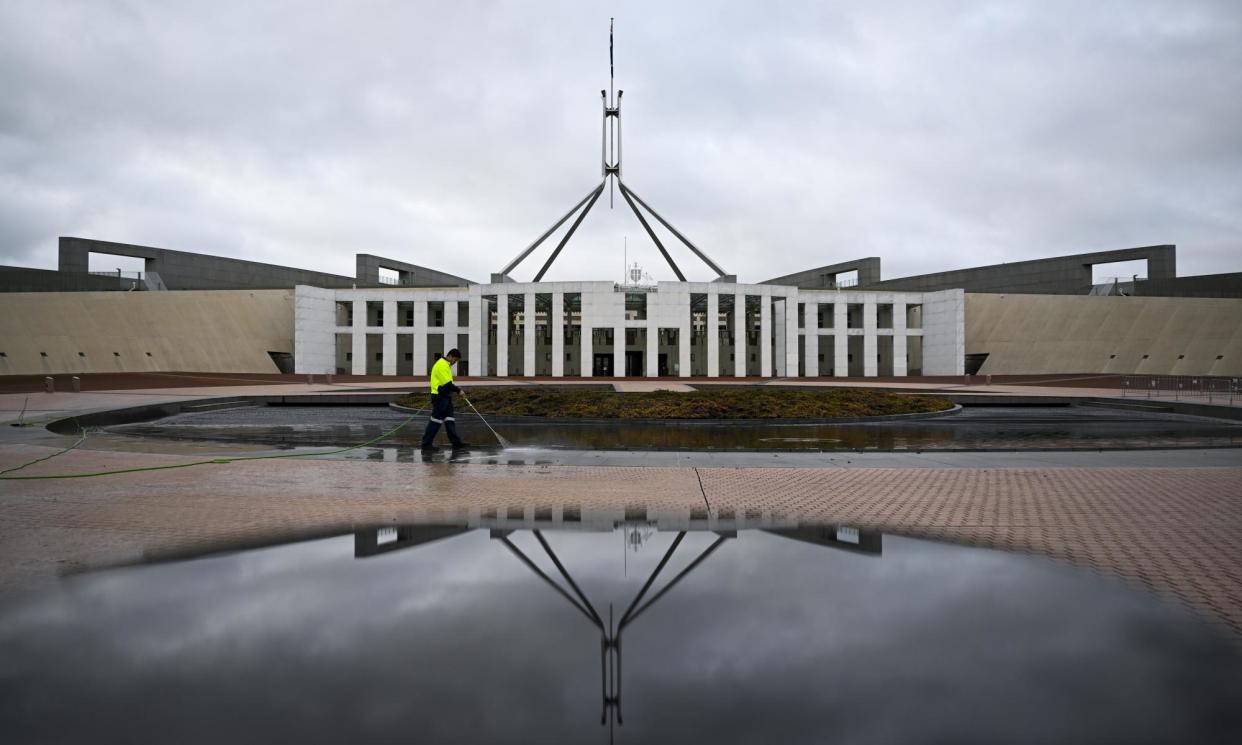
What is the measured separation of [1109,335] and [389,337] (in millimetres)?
54493

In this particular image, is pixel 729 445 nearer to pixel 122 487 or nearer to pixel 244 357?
pixel 122 487

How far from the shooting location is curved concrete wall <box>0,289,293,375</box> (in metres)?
42.8

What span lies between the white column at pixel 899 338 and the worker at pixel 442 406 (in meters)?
47.6

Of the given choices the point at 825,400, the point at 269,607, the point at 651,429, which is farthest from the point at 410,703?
the point at 825,400

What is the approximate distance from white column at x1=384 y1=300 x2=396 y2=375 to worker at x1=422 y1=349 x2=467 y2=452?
4137 cm

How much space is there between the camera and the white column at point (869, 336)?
5312cm

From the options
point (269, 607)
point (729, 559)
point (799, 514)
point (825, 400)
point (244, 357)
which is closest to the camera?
point (269, 607)

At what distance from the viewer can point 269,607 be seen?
13.5 ft

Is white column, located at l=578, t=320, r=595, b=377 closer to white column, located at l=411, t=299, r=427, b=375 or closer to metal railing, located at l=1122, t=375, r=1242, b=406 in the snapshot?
white column, located at l=411, t=299, r=427, b=375

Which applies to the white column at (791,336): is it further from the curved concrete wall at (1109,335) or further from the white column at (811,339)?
the curved concrete wall at (1109,335)

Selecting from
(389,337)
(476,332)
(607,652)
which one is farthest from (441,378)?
(389,337)

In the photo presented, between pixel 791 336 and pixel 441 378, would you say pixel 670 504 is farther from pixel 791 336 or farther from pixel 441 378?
pixel 791 336

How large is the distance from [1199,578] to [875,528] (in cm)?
226

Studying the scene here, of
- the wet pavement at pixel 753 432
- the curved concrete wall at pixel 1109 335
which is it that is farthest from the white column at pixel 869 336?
the wet pavement at pixel 753 432
